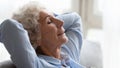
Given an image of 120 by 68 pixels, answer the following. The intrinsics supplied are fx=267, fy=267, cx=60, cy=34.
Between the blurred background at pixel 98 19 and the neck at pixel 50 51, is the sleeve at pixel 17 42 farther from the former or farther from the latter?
the blurred background at pixel 98 19

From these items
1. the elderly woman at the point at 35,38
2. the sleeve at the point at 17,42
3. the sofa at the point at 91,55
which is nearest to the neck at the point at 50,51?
the elderly woman at the point at 35,38

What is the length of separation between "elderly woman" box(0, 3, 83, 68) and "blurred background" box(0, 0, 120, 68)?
0.40 m

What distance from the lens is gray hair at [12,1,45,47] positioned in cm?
146

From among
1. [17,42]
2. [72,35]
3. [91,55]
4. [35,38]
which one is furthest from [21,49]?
[91,55]

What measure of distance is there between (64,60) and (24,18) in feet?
1.24

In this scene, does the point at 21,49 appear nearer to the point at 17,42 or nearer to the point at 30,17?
the point at 17,42

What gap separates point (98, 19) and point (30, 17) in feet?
3.86

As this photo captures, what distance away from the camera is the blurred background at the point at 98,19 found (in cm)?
200

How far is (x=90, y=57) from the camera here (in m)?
1.83

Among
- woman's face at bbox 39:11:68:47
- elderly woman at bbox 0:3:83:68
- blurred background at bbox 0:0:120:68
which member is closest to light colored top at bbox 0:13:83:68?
elderly woman at bbox 0:3:83:68

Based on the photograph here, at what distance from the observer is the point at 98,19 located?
251 cm

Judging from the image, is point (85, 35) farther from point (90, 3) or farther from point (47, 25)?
point (47, 25)

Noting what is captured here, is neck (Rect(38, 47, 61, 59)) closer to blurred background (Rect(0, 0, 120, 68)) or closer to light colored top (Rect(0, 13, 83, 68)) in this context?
light colored top (Rect(0, 13, 83, 68))

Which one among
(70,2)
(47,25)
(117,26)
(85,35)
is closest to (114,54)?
(117,26)
